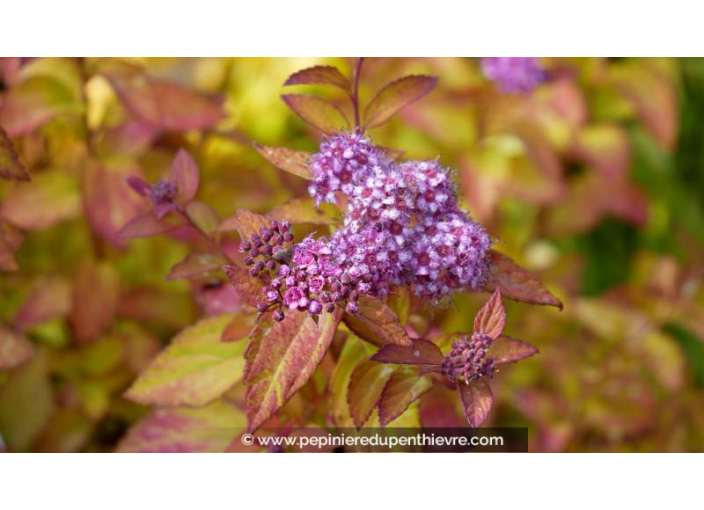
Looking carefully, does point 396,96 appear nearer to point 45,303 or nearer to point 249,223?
point 249,223

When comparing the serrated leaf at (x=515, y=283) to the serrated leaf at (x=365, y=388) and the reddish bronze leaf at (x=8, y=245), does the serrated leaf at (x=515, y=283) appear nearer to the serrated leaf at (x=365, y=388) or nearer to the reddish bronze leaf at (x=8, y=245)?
the serrated leaf at (x=365, y=388)

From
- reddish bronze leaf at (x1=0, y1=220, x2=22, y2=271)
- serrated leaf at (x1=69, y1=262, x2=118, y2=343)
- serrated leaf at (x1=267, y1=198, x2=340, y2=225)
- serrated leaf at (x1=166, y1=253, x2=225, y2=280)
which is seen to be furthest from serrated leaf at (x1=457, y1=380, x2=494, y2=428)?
serrated leaf at (x1=69, y1=262, x2=118, y2=343)

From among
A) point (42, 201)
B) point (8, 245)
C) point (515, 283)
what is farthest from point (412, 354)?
point (42, 201)

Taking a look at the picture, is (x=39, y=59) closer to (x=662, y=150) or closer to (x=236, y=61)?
(x=236, y=61)

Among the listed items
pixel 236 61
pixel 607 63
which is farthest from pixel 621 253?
pixel 236 61

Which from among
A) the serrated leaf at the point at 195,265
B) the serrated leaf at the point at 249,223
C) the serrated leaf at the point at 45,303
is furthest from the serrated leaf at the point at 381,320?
the serrated leaf at the point at 45,303
